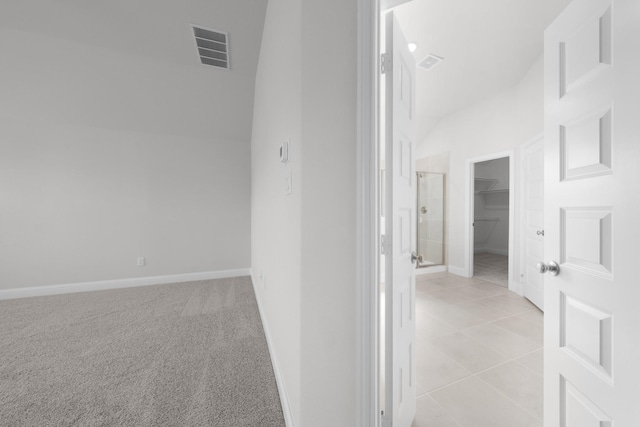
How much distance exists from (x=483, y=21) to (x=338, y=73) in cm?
243

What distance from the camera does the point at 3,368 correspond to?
1761 mm

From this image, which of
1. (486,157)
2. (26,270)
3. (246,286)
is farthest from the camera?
(486,157)

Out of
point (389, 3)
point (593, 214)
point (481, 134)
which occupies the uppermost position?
point (481, 134)

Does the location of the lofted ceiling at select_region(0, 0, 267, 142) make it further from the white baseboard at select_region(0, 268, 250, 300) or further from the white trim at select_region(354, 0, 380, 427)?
the white baseboard at select_region(0, 268, 250, 300)

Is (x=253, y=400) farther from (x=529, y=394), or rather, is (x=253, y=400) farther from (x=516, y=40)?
(x=516, y=40)

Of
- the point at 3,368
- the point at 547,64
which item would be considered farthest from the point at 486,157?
the point at 3,368

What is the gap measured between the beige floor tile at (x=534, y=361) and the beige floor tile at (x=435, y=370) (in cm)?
51

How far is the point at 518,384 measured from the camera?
1.63 m

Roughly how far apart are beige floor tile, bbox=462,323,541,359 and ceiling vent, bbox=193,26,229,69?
153 inches

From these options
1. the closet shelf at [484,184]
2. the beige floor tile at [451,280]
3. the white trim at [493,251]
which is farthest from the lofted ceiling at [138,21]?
the white trim at [493,251]

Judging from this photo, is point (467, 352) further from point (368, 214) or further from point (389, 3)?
point (389, 3)

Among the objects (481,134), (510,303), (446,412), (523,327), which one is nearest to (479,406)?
(446,412)

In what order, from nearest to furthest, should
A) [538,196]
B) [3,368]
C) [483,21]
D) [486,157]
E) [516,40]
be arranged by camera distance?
[3,368], [483,21], [516,40], [538,196], [486,157]

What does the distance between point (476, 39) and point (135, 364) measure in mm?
4485
